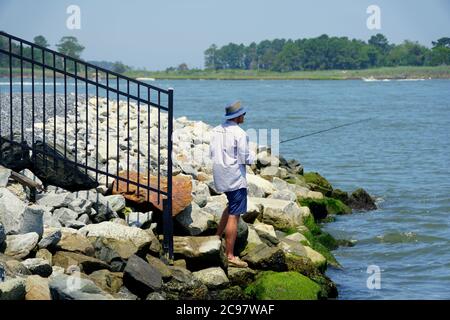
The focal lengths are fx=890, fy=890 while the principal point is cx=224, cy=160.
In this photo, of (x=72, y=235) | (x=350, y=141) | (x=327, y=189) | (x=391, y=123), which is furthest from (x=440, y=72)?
(x=72, y=235)

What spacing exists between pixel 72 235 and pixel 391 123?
33037mm

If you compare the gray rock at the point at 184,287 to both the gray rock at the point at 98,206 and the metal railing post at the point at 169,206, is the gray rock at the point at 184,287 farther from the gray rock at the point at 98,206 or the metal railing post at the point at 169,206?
the gray rock at the point at 98,206

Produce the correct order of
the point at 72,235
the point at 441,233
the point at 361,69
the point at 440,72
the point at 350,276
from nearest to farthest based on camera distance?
the point at 72,235 → the point at 350,276 → the point at 441,233 → the point at 440,72 → the point at 361,69

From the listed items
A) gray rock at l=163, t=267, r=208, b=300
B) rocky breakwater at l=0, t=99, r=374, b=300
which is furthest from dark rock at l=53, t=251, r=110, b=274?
gray rock at l=163, t=267, r=208, b=300

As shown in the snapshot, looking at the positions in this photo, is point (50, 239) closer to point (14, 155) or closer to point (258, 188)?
point (14, 155)

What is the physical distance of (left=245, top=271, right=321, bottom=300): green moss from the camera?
26.8 ft

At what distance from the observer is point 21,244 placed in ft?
24.5

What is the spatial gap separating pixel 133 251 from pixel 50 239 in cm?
73

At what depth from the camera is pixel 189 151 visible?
14336 mm

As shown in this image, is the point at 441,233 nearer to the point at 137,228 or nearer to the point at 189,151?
the point at 189,151

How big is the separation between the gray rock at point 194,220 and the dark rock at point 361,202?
703cm

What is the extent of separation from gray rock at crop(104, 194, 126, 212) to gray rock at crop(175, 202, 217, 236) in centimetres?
57

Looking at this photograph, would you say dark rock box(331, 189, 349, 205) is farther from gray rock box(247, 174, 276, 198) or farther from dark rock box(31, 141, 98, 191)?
dark rock box(31, 141, 98, 191)

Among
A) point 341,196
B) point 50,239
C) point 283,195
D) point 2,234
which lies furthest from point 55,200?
point 341,196
